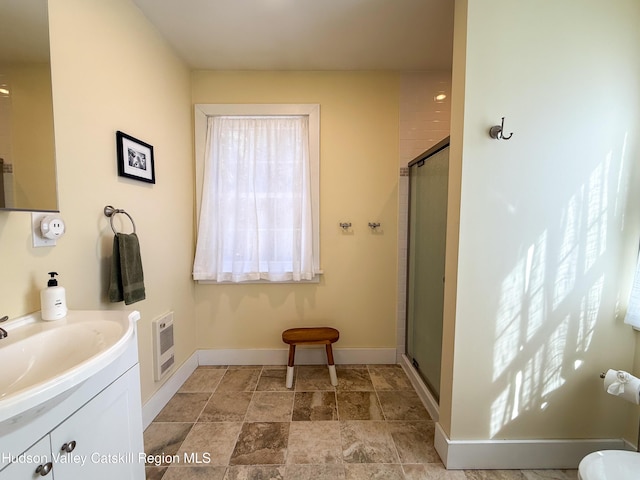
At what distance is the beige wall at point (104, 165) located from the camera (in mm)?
1027

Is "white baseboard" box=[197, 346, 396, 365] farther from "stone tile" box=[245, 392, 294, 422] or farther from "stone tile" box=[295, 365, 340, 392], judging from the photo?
"stone tile" box=[245, 392, 294, 422]

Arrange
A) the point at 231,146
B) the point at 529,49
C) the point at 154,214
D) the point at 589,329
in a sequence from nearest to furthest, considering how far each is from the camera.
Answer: the point at 529,49
the point at 589,329
the point at 154,214
the point at 231,146

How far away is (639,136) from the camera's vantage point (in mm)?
1229

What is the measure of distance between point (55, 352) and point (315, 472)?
4.16 ft

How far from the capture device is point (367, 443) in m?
1.47

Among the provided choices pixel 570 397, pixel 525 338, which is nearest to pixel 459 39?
pixel 525 338

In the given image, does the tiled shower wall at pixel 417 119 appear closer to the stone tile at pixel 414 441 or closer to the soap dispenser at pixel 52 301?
the stone tile at pixel 414 441

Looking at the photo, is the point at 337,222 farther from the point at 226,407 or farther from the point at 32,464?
the point at 32,464

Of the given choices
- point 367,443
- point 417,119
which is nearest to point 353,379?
point 367,443

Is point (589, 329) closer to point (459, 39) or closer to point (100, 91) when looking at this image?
point (459, 39)

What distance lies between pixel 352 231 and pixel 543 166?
1.31m

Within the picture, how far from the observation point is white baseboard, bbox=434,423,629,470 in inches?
52.2

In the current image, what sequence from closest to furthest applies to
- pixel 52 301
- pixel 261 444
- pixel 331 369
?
pixel 52 301
pixel 261 444
pixel 331 369

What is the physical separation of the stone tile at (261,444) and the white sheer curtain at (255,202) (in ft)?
3.36
